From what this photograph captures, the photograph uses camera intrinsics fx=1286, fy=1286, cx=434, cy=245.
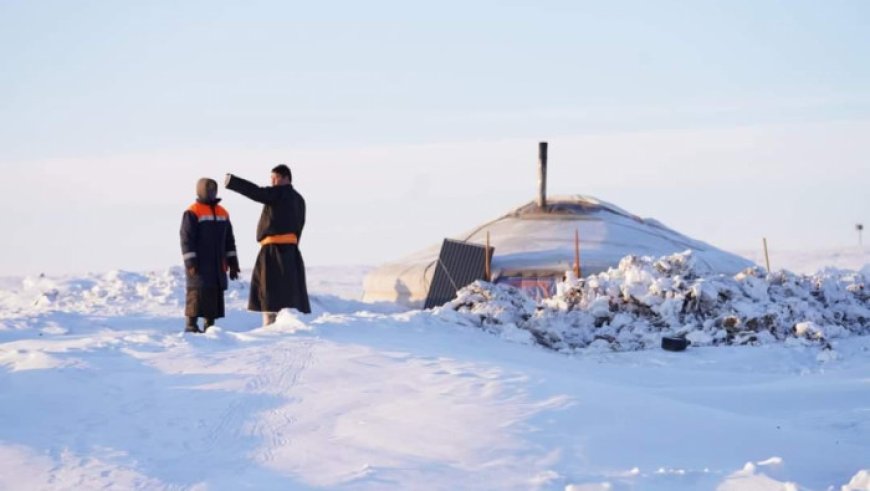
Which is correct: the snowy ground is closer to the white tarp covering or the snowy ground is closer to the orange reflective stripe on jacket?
the orange reflective stripe on jacket

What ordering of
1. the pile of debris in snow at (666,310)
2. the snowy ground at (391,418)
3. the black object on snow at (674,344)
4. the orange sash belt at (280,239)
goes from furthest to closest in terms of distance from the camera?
the pile of debris in snow at (666,310) < the black object on snow at (674,344) < the orange sash belt at (280,239) < the snowy ground at (391,418)

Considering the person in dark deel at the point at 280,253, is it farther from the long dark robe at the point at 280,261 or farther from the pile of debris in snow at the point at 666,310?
the pile of debris in snow at the point at 666,310

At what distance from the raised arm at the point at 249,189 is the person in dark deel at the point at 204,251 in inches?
20.6

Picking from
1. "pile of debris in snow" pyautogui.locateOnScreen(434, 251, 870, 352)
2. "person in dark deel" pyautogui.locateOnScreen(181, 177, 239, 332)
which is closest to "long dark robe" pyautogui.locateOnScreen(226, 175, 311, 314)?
"person in dark deel" pyautogui.locateOnScreen(181, 177, 239, 332)

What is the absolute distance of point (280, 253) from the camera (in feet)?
31.4

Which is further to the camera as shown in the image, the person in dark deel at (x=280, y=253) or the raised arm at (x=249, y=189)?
the person in dark deel at (x=280, y=253)

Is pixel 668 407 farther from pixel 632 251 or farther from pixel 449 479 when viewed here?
pixel 632 251

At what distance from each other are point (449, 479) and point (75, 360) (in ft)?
9.28

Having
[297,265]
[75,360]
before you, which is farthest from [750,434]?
[297,265]

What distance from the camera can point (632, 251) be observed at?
601 inches

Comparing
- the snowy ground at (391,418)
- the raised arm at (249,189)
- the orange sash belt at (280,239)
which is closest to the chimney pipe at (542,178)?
the orange sash belt at (280,239)

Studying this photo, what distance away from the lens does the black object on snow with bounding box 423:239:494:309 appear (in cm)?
1470

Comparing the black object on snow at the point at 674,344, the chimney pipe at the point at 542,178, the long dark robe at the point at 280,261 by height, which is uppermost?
→ the chimney pipe at the point at 542,178

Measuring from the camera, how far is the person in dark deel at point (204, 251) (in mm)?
9562
